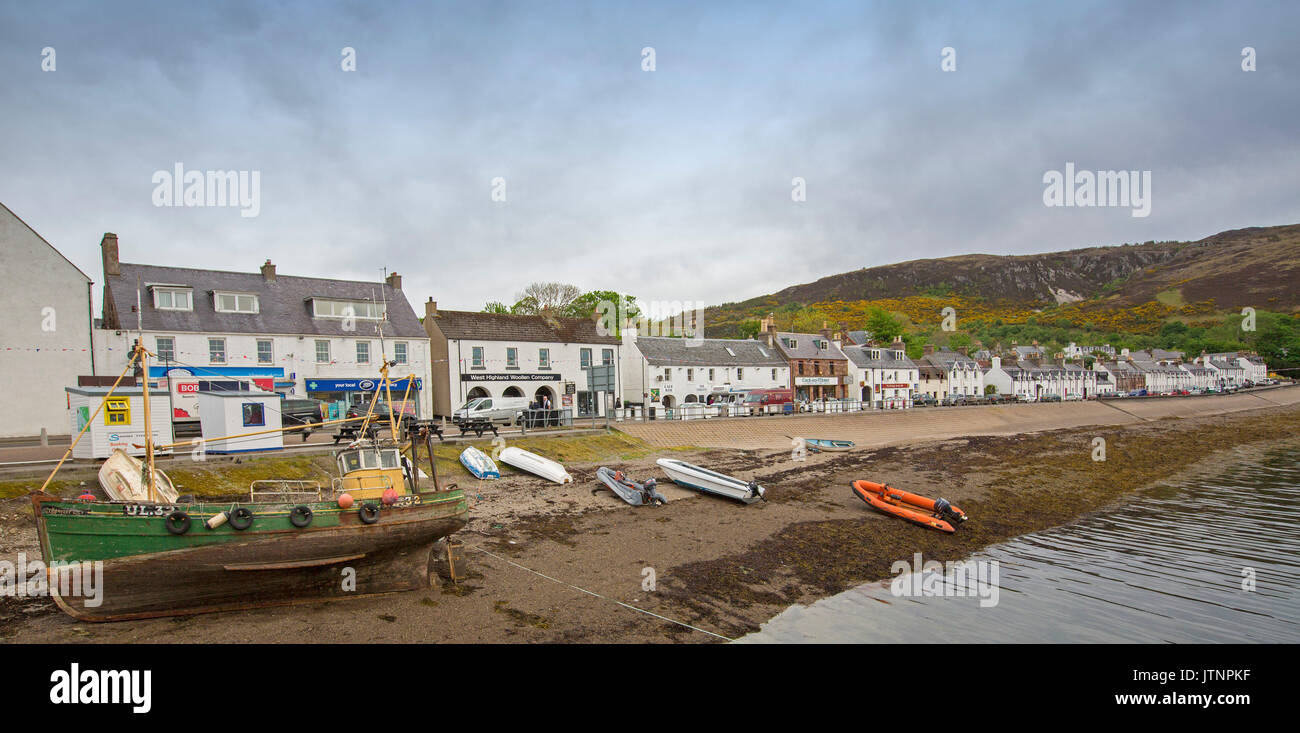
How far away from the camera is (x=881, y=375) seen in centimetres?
7700

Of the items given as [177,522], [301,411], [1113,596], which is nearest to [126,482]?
[177,522]

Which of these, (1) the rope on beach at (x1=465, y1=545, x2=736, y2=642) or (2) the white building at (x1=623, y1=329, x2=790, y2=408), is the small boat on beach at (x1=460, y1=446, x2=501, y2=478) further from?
(2) the white building at (x1=623, y1=329, x2=790, y2=408)

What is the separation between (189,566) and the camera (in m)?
11.1

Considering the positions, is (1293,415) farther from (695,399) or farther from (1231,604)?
(1231,604)

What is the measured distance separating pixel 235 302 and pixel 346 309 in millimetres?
6069

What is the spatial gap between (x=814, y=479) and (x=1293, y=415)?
74.8 metres

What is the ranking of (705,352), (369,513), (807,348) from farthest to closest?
(807,348), (705,352), (369,513)

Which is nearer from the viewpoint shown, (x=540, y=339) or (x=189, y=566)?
(x=189, y=566)

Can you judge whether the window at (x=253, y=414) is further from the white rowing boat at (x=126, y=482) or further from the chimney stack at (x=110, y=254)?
the chimney stack at (x=110, y=254)

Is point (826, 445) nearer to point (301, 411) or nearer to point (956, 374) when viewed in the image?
point (301, 411)

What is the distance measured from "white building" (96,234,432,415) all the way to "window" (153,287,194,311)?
46 mm

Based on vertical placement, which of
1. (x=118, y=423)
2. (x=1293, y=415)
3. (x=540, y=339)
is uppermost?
(x=540, y=339)
